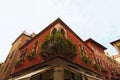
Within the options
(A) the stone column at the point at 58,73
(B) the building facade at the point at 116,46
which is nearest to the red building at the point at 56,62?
(A) the stone column at the point at 58,73

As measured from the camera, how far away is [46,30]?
14.8 m

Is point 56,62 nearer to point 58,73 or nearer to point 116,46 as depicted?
point 58,73

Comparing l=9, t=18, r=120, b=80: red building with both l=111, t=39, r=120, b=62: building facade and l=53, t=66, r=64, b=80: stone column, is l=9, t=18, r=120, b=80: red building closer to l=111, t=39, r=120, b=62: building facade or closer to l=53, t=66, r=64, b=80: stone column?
l=53, t=66, r=64, b=80: stone column

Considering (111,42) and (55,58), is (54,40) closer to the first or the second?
(55,58)

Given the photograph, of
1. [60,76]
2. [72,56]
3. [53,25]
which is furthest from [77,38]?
[60,76]

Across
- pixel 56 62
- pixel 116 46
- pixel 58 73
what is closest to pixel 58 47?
pixel 56 62

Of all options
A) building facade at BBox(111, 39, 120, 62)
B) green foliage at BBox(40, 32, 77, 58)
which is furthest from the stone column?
building facade at BBox(111, 39, 120, 62)

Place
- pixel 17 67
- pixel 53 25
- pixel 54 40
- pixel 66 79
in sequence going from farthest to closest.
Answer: pixel 17 67, pixel 53 25, pixel 54 40, pixel 66 79

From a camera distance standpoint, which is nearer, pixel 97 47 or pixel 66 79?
pixel 66 79

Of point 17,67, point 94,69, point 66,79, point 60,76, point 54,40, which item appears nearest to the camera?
point 60,76

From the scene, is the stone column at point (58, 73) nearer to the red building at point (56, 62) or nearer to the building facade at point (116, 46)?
the red building at point (56, 62)

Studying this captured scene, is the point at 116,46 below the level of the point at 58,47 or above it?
above

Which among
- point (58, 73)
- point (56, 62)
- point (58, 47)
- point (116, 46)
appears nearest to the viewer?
point (58, 73)

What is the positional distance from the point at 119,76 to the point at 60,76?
18.7 metres
